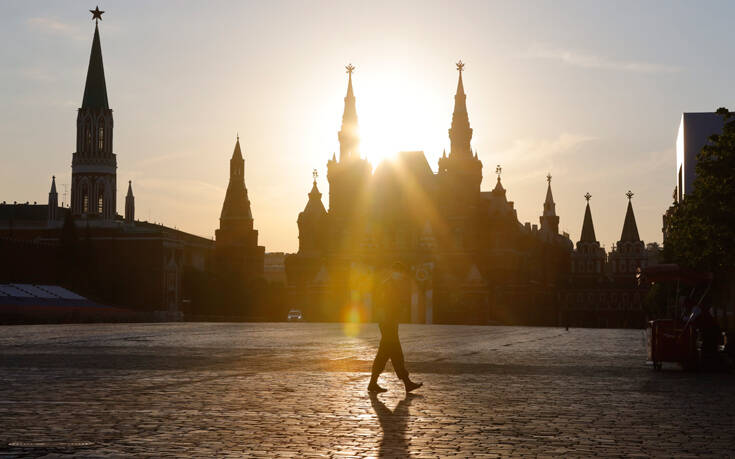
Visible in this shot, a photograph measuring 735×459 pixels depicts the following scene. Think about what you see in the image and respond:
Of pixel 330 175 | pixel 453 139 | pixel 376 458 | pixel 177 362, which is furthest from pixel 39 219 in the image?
pixel 376 458

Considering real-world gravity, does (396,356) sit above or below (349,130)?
below

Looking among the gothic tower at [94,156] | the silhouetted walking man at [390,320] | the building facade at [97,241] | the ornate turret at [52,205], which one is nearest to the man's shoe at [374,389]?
the silhouetted walking man at [390,320]

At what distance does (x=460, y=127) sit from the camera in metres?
107

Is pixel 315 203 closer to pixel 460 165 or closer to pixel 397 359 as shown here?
pixel 460 165

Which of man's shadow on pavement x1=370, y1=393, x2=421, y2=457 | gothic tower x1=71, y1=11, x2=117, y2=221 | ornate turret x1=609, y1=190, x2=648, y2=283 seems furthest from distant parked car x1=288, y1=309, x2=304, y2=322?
man's shadow on pavement x1=370, y1=393, x2=421, y2=457

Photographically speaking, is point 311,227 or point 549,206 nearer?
point 311,227

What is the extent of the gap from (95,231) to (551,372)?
10092 cm

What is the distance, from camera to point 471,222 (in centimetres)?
10262

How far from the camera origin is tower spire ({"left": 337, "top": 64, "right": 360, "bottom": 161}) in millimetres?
111812

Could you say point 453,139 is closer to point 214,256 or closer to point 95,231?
point 95,231

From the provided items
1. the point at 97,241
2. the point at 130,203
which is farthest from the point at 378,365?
the point at 130,203

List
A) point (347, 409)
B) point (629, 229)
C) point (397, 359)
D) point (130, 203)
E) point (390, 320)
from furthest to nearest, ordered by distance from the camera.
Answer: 1. point (629, 229)
2. point (130, 203)
3. point (390, 320)
4. point (397, 359)
5. point (347, 409)

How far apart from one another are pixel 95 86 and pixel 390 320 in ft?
385

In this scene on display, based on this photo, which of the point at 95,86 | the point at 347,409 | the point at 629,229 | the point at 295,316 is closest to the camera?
the point at 347,409
